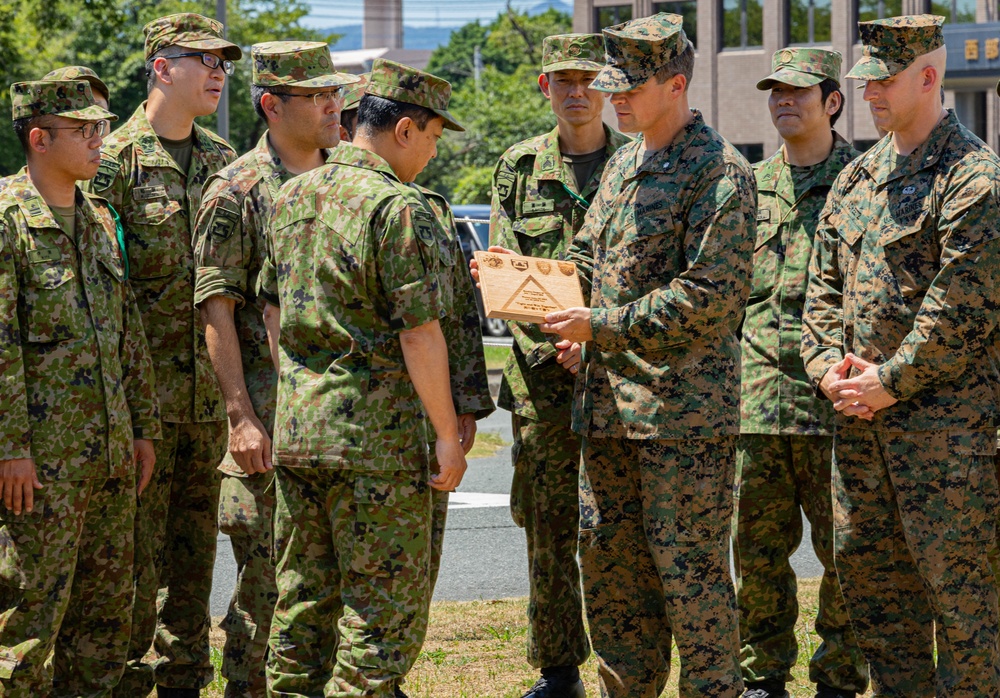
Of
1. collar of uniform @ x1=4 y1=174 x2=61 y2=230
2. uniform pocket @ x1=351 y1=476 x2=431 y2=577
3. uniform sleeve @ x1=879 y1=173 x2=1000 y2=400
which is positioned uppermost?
collar of uniform @ x1=4 y1=174 x2=61 y2=230

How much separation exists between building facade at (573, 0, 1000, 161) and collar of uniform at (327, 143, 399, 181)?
107 feet

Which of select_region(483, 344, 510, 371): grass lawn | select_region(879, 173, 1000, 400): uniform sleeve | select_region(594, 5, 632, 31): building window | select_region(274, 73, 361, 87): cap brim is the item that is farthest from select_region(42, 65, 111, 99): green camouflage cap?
select_region(594, 5, 632, 31): building window

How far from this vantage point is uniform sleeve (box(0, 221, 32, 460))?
14.4 feet

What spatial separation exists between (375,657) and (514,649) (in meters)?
2.19

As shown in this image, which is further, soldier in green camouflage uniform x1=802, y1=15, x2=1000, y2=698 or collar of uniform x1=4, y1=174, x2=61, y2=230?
collar of uniform x1=4, y1=174, x2=61, y2=230

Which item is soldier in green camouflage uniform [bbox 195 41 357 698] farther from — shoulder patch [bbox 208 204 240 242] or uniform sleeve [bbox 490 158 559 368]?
uniform sleeve [bbox 490 158 559 368]

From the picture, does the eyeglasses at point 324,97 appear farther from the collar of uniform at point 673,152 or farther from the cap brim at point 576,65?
the collar of uniform at point 673,152

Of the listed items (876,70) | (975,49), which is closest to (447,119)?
(876,70)

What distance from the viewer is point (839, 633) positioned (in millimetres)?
5180

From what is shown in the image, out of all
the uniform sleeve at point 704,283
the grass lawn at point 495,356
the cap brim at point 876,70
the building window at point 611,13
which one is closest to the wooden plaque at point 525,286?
the uniform sleeve at point 704,283

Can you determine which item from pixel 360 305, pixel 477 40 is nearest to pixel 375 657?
pixel 360 305

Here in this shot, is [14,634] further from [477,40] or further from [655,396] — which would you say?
[477,40]

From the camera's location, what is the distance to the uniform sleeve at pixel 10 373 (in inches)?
173

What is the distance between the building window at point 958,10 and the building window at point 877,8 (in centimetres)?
105
